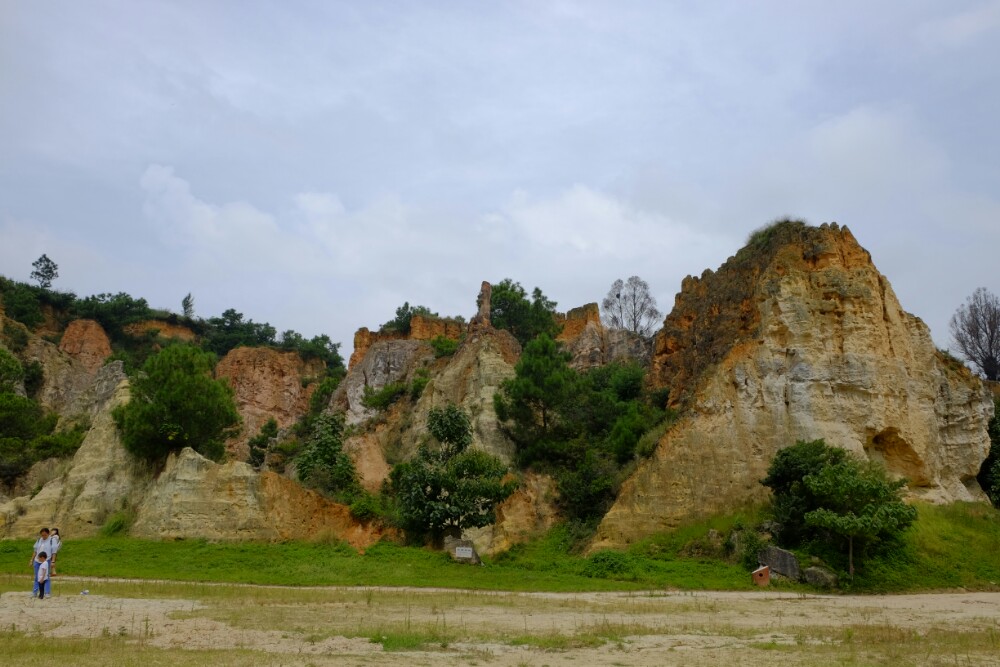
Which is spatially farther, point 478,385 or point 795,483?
point 478,385

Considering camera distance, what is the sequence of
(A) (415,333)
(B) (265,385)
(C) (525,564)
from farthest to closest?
(B) (265,385), (A) (415,333), (C) (525,564)

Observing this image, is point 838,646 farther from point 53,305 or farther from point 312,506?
point 53,305

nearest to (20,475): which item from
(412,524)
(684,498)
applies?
(412,524)

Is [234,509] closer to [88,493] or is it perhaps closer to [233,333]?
[88,493]

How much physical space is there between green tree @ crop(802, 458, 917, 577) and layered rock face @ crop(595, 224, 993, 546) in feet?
13.3

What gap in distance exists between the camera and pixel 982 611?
58.7 feet

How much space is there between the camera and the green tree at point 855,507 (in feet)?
73.6

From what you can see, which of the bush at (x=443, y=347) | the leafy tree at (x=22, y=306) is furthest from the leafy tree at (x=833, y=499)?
the leafy tree at (x=22, y=306)

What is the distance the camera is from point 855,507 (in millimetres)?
23422

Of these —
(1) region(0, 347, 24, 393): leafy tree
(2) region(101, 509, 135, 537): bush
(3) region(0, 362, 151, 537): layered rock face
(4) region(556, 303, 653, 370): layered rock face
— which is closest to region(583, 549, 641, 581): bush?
(2) region(101, 509, 135, 537): bush

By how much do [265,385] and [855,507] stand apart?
2144 inches

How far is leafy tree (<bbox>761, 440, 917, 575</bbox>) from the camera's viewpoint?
2258cm

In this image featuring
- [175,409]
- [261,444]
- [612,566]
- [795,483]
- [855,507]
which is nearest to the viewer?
[855,507]

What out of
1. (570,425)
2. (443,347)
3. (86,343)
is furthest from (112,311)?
(570,425)
